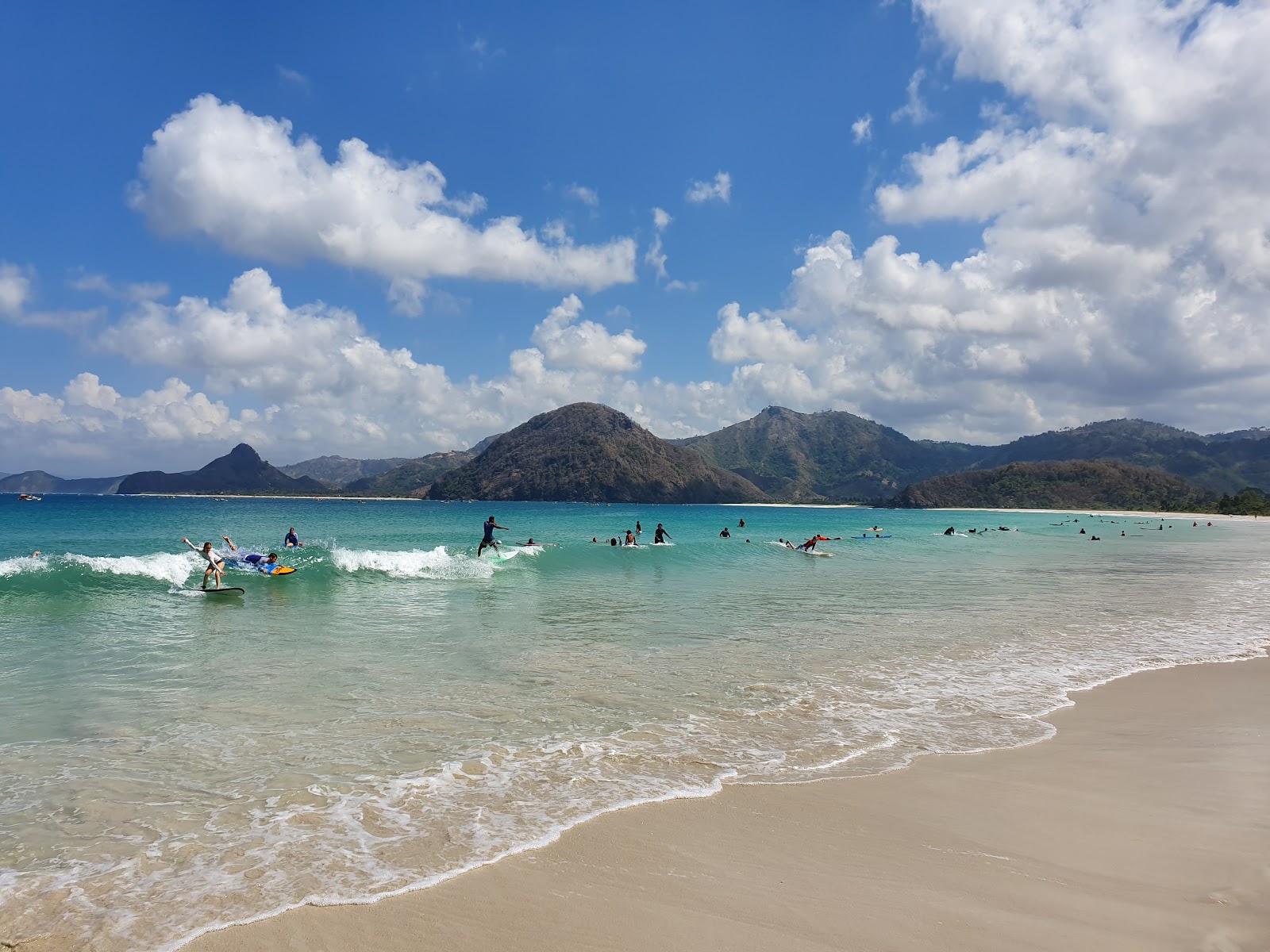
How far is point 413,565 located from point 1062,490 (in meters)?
174

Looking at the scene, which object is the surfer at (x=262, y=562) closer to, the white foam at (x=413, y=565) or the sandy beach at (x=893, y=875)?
the white foam at (x=413, y=565)

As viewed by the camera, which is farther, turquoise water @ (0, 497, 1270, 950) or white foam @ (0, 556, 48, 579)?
white foam @ (0, 556, 48, 579)

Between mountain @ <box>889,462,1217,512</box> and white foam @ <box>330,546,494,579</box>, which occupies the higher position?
mountain @ <box>889,462,1217,512</box>

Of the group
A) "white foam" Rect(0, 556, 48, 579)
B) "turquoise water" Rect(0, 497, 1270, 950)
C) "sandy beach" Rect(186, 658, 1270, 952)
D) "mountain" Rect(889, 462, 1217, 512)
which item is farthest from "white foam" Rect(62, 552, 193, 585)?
"mountain" Rect(889, 462, 1217, 512)

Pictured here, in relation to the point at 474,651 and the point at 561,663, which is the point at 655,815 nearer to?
the point at 561,663

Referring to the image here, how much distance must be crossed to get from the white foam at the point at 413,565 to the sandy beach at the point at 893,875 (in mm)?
23202

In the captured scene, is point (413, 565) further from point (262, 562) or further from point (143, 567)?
point (143, 567)

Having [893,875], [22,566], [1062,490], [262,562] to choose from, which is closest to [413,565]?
[262,562]

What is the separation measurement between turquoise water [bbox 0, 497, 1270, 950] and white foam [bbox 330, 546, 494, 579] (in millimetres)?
2750

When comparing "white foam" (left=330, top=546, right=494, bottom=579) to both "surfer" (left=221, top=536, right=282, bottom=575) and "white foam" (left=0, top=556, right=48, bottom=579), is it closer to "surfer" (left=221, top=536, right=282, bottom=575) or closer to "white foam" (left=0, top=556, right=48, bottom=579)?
"surfer" (left=221, top=536, right=282, bottom=575)

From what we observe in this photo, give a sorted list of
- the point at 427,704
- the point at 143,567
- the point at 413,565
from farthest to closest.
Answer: the point at 413,565, the point at 143,567, the point at 427,704

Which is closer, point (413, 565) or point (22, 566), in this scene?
point (22, 566)

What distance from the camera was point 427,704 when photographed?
9.96m

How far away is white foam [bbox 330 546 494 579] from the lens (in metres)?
29.0
